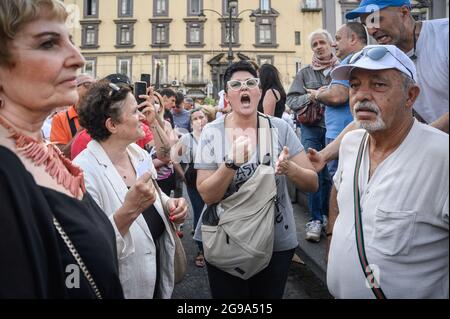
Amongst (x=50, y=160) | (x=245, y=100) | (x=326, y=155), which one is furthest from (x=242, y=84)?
(x=50, y=160)

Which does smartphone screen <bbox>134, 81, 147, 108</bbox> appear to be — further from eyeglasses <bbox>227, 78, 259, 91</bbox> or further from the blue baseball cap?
the blue baseball cap

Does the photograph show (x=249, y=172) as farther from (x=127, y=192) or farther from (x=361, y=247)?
(x=361, y=247)

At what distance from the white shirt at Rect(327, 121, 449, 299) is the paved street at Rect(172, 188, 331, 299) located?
2.07 metres

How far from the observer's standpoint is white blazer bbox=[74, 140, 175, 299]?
2.09 metres

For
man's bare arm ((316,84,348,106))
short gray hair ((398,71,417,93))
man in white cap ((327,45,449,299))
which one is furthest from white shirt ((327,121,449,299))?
man's bare arm ((316,84,348,106))

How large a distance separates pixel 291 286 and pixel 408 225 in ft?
8.35

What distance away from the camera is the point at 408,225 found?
1617 millimetres

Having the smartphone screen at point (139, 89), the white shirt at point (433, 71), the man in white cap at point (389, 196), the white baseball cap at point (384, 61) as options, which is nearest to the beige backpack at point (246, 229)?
the man in white cap at point (389, 196)

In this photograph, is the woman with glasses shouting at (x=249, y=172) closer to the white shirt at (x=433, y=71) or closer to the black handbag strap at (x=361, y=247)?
the black handbag strap at (x=361, y=247)

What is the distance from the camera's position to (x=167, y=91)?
7.13 metres

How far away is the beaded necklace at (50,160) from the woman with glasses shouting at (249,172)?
923mm

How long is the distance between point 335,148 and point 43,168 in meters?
1.91

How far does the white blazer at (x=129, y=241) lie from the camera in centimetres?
209
